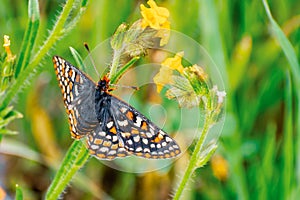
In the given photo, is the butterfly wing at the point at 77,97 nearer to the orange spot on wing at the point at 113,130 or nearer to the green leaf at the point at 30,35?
the orange spot on wing at the point at 113,130

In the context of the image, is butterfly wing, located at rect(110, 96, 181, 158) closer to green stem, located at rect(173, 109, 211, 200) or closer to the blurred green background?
green stem, located at rect(173, 109, 211, 200)

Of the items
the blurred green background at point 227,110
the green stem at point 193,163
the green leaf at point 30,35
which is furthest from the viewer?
the blurred green background at point 227,110

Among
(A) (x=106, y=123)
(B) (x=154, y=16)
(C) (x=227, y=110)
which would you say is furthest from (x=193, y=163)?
(C) (x=227, y=110)

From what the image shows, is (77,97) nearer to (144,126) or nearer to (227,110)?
(144,126)

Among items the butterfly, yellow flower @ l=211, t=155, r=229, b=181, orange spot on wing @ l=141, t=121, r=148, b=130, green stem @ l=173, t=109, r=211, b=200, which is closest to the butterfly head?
the butterfly

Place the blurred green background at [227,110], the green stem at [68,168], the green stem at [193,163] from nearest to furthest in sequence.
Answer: the green stem at [193,163]
the green stem at [68,168]
the blurred green background at [227,110]

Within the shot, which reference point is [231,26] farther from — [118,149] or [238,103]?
[118,149]

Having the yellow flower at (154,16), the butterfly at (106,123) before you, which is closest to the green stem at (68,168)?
the butterfly at (106,123)

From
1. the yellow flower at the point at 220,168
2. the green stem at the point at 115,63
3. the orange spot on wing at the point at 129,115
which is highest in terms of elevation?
the green stem at the point at 115,63

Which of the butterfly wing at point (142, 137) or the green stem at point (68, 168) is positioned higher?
Answer: the butterfly wing at point (142, 137)
